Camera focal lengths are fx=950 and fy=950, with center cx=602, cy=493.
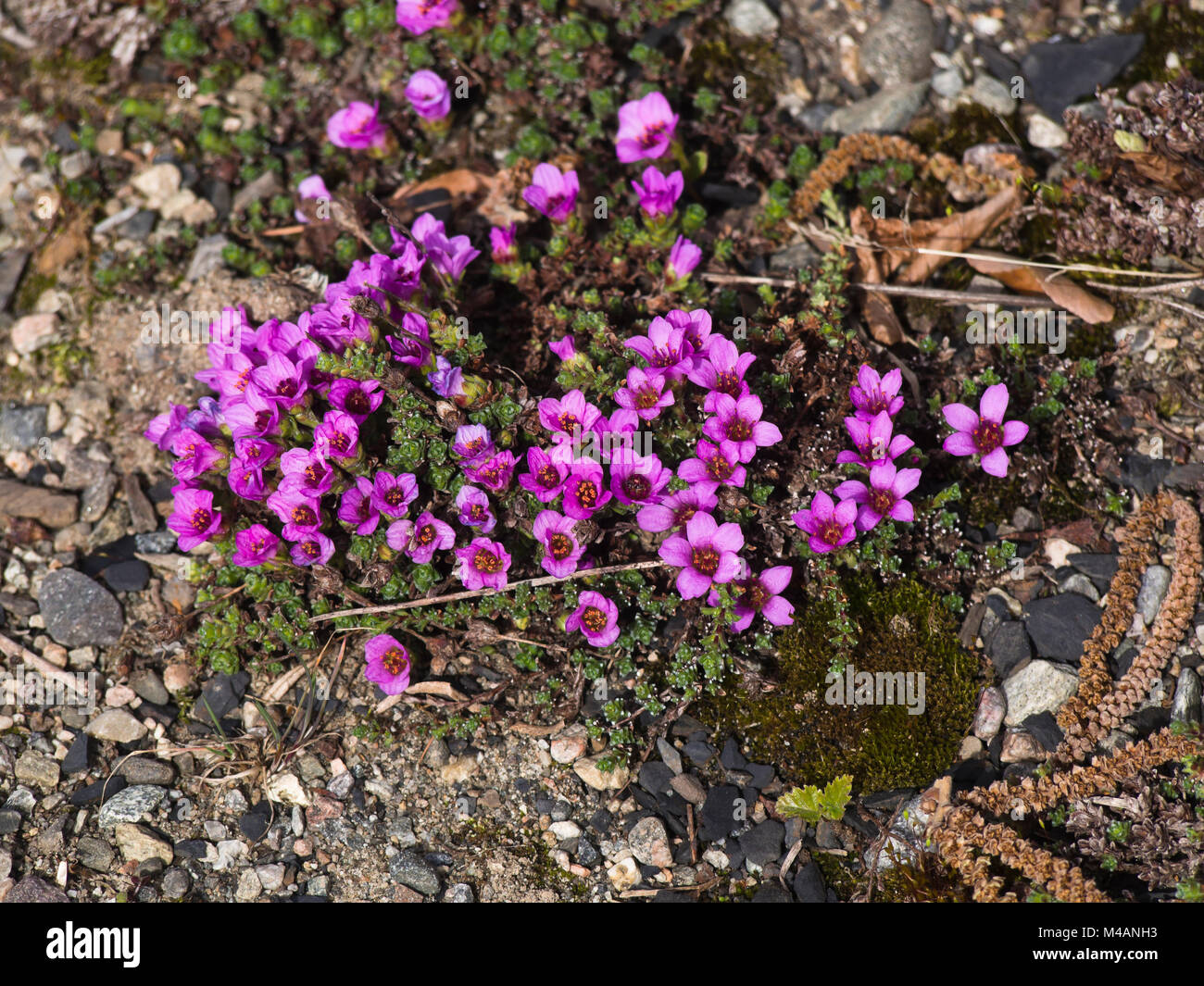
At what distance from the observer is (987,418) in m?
3.96

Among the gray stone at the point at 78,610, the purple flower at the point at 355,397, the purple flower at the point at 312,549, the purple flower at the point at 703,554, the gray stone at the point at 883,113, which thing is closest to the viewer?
the purple flower at the point at 703,554

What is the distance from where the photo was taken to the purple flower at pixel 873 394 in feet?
12.8

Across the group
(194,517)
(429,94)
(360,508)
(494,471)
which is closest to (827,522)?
(494,471)

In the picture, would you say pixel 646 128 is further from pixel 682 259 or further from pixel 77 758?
pixel 77 758

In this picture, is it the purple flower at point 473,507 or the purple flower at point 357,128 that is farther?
the purple flower at point 357,128

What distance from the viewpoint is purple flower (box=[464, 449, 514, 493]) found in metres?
3.77

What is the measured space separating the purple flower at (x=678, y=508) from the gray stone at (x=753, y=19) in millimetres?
3166

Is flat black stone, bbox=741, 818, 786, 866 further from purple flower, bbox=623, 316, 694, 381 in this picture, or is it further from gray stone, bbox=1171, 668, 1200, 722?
purple flower, bbox=623, 316, 694, 381

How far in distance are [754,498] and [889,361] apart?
1060mm

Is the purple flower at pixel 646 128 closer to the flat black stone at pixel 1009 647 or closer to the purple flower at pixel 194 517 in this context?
the purple flower at pixel 194 517

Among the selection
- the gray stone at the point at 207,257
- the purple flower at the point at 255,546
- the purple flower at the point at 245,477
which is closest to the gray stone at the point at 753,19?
the gray stone at the point at 207,257

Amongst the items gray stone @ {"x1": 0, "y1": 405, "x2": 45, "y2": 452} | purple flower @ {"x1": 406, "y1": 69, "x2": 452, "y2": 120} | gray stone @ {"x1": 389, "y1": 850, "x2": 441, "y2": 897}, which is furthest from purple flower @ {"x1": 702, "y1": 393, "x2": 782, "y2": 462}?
gray stone @ {"x1": 0, "y1": 405, "x2": 45, "y2": 452}

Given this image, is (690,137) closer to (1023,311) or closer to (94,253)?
(1023,311)
